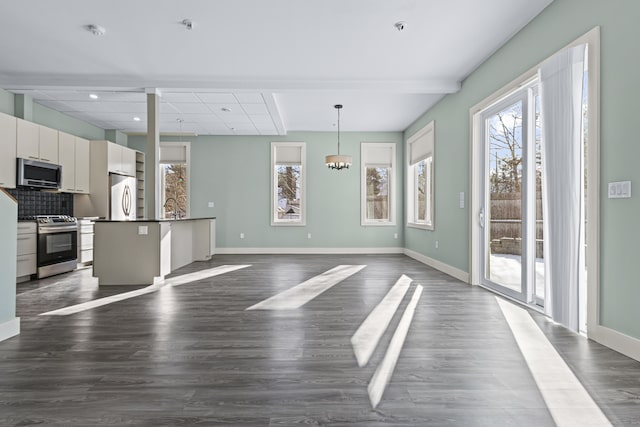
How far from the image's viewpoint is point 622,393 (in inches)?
74.5

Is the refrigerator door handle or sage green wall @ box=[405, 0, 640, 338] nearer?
sage green wall @ box=[405, 0, 640, 338]

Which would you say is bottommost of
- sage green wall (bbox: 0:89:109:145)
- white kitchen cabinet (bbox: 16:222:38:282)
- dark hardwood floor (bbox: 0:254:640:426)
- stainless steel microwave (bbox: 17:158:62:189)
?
dark hardwood floor (bbox: 0:254:640:426)

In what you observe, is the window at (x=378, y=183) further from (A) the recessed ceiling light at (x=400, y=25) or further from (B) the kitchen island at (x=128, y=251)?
(B) the kitchen island at (x=128, y=251)

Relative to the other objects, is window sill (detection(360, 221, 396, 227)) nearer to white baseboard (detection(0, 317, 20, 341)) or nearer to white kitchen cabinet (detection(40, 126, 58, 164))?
white kitchen cabinet (detection(40, 126, 58, 164))

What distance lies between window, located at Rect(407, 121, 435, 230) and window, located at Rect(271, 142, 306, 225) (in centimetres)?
249

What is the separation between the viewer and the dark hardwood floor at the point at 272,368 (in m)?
1.71

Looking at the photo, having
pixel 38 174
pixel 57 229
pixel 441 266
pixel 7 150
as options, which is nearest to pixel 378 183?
pixel 441 266

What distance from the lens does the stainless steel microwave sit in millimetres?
5180

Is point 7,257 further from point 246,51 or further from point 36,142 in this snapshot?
point 36,142

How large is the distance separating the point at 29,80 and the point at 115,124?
2.41 meters

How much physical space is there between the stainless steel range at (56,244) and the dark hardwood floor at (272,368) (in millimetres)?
1657

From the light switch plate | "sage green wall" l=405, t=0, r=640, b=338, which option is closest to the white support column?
"sage green wall" l=405, t=0, r=640, b=338

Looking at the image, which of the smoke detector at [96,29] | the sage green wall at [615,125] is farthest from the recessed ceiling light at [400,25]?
the smoke detector at [96,29]

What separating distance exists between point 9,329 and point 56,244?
3.21 metres
